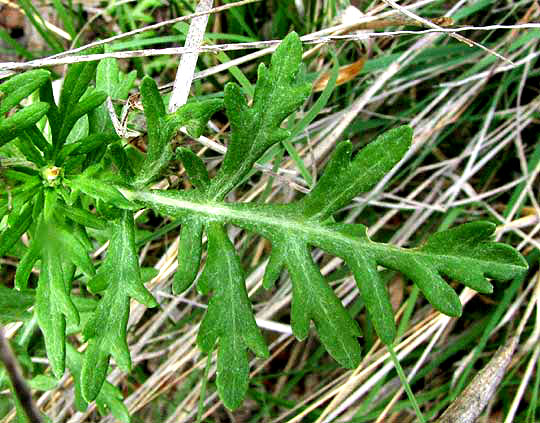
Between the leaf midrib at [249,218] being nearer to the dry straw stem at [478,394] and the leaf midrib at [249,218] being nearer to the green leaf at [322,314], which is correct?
the green leaf at [322,314]

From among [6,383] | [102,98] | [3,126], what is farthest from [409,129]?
[6,383]

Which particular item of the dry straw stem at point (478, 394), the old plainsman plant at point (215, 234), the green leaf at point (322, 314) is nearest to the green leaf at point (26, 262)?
the old plainsman plant at point (215, 234)

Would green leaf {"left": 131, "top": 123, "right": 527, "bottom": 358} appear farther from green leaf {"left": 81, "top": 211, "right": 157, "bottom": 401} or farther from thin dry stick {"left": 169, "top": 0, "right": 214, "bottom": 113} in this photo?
thin dry stick {"left": 169, "top": 0, "right": 214, "bottom": 113}

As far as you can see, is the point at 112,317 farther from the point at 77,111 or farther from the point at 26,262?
the point at 77,111

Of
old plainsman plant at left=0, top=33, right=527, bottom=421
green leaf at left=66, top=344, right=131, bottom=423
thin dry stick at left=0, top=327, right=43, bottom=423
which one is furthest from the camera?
green leaf at left=66, top=344, right=131, bottom=423

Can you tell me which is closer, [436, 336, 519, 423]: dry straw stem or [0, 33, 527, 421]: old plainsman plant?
[0, 33, 527, 421]: old plainsman plant

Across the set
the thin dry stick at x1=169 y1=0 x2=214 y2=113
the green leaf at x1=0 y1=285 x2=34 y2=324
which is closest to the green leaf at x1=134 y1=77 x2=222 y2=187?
the thin dry stick at x1=169 y1=0 x2=214 y2=113

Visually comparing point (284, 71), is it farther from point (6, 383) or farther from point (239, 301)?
point (6, 383)
